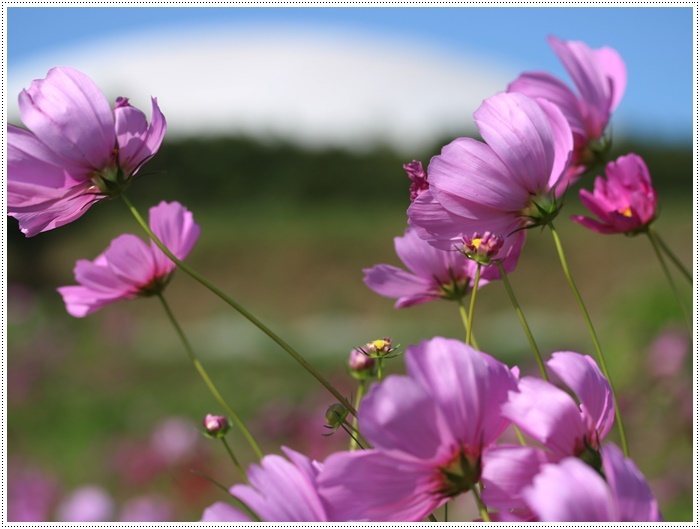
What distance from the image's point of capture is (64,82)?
470 millimetres

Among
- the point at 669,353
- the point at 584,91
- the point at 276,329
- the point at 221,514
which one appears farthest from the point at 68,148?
the point at 276,329

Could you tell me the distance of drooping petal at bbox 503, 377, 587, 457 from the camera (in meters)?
0.33

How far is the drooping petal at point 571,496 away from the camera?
0.90 feet

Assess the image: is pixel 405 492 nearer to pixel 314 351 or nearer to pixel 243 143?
pixel 314 351

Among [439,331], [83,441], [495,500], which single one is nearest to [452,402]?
[495,500]

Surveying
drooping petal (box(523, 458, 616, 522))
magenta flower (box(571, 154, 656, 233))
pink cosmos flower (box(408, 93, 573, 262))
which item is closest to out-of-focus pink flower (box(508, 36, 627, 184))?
magenta flower (box(571, 154, 656, 233))

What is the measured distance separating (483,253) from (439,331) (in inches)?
241

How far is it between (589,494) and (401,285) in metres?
0.29

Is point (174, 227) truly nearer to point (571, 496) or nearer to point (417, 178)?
point (417, 178)

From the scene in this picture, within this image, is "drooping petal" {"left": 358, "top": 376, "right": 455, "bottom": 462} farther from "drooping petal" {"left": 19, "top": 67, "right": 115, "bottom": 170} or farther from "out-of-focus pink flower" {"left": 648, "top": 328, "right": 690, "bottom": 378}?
"out-of-focus pink flower" {"left": 648, "top": 328, "right": 690, "bottom": 378}

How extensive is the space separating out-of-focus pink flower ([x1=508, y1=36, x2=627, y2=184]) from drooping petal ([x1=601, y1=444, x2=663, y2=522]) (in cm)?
32

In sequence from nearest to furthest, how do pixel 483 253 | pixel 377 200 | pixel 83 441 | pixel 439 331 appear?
pixel 483 253 → pixel 83 441 → pixel 439 331 → pixel 377 200

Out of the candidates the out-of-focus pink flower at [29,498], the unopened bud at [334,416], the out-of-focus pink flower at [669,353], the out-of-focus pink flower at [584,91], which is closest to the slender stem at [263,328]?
the unopened bud at [334,416]

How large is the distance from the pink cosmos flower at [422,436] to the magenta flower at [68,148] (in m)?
0.23
